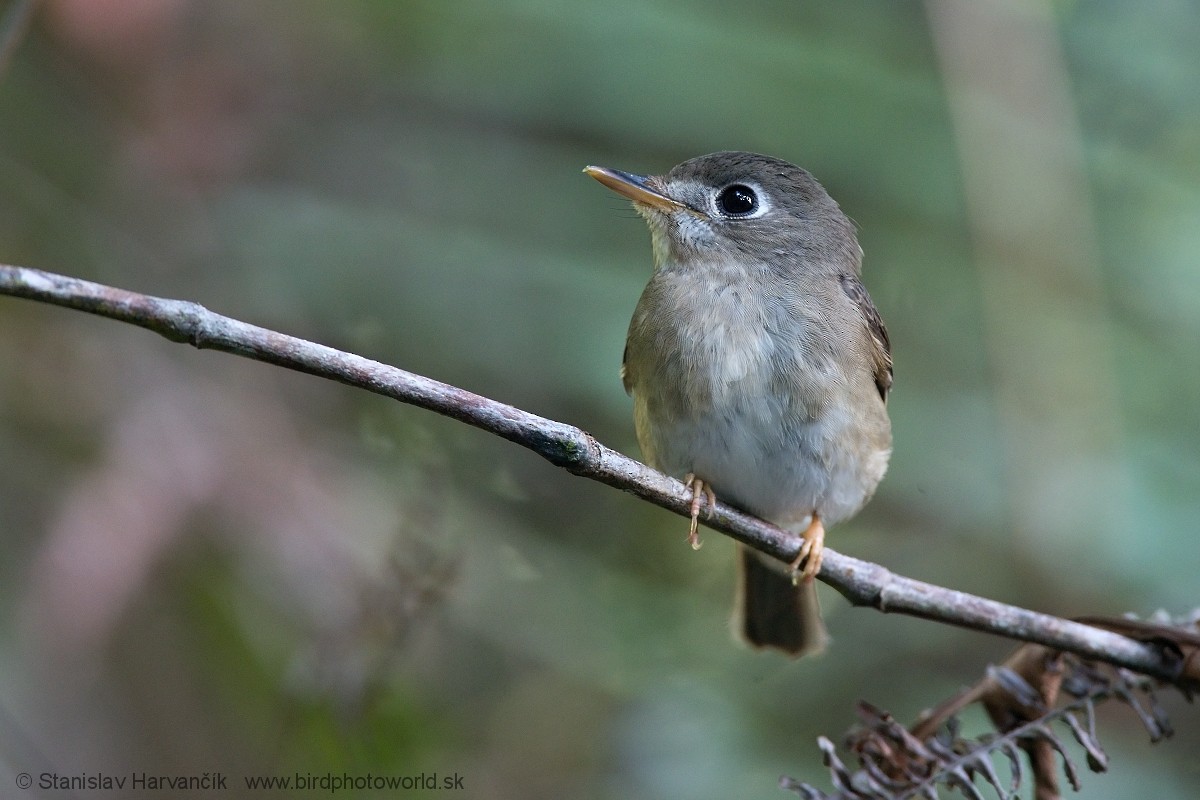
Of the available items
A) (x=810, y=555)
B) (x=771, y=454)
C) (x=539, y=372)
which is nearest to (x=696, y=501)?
(x=810, y=555)

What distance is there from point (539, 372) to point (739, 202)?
944 mm

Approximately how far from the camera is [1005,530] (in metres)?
4.55

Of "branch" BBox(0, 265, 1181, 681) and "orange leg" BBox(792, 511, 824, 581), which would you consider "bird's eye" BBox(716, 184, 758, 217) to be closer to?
"orange leg" BBox(792, 511, 824, 581)

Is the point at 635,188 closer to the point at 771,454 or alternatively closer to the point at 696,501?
the point at 771,454

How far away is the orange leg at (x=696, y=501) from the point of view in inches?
125

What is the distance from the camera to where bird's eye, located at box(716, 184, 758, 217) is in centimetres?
459

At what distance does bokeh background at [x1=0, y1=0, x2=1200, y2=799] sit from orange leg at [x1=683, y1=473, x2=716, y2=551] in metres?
0.82

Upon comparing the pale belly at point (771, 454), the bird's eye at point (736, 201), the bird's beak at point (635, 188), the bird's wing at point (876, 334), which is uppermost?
the bird's eye at point (736, 201)

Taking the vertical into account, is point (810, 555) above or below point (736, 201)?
below

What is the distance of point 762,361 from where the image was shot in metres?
4.01

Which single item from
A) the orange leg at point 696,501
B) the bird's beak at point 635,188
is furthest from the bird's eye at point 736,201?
the orange leg at point 696,501

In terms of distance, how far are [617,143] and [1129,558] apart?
2529 mm

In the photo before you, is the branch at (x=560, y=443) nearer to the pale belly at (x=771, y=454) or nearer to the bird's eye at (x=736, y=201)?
the pale belly at (x=771, y=454)

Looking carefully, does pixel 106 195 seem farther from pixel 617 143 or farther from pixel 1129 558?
pixel 1129 558
